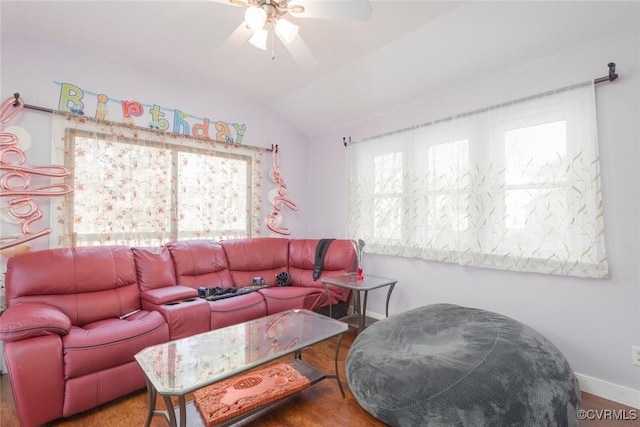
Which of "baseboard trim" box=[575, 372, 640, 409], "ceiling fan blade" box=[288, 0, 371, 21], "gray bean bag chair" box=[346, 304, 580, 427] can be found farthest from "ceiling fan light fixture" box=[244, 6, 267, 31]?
"baseboard trim" box=[575, 372, 640, 409]

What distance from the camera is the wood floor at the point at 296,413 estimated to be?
5.75 feet

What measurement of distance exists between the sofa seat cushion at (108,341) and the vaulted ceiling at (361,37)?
6.44 ft

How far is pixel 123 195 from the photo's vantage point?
279 cm

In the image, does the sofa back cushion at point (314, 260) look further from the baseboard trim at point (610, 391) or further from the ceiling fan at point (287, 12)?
the ceiling fan at point (287, 12)

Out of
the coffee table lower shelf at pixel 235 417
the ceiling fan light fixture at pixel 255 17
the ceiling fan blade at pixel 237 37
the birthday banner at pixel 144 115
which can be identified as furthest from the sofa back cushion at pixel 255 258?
the ceiling fan light fixture at pixel 255 17

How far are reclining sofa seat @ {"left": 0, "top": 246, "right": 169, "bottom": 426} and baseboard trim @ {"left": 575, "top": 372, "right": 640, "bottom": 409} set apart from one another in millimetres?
2975

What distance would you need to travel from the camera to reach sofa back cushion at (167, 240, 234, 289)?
2.90 m

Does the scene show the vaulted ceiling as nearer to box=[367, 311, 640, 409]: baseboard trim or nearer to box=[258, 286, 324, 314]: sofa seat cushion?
box=[258, 286, 324, 314]: sofa seat cushion

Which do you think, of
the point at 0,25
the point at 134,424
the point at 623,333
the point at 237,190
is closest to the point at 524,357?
the point at 623,333

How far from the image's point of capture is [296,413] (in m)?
1.85

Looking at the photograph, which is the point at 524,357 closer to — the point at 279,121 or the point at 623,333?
the point at 623,333

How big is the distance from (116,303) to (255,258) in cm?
136

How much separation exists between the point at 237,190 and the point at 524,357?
307 centimetres

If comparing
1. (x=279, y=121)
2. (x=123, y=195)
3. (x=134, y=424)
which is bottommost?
(x=134, y=424)
